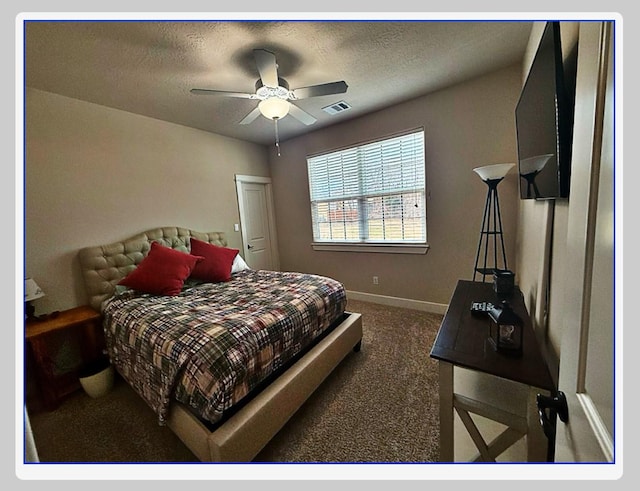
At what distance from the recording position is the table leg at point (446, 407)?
3.58ft

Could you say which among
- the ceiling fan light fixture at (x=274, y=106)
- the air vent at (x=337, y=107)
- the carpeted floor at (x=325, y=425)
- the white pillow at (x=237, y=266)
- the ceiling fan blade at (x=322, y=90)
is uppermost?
the air vent at (x=337, y=107)

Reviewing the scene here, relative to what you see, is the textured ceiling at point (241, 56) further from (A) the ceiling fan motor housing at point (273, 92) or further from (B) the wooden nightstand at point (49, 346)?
(B) the wooden nightstand at point (49, 346)

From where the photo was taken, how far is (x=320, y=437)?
1.42 m

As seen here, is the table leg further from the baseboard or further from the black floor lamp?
the baseboard

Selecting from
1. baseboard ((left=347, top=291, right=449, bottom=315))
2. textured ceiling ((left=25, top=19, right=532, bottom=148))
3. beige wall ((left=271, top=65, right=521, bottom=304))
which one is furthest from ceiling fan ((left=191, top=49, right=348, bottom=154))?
baseboard ((left=347, top=291, right=449, bottom=315))

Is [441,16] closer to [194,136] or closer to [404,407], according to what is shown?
[404,407]

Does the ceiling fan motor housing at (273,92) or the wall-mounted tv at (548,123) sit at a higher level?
the ceiling fan motor housing at (273,92)

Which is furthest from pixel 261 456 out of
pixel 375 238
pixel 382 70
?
pixel 382 70

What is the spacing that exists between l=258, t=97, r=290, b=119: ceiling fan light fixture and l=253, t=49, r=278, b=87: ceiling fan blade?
0.11 m

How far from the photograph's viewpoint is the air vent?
2767mm

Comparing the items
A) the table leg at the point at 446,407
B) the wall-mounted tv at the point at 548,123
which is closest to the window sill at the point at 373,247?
the wall-mounted tv at the point at 548,123

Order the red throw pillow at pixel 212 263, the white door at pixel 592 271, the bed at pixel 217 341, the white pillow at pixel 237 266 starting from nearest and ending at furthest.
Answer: the white door at pixel 592 271 < the bed at pixel 217 341 < the red throw pillow at pixel 212 263 < the white pillow at pixel 237 266

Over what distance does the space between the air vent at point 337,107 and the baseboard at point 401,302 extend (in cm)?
248
